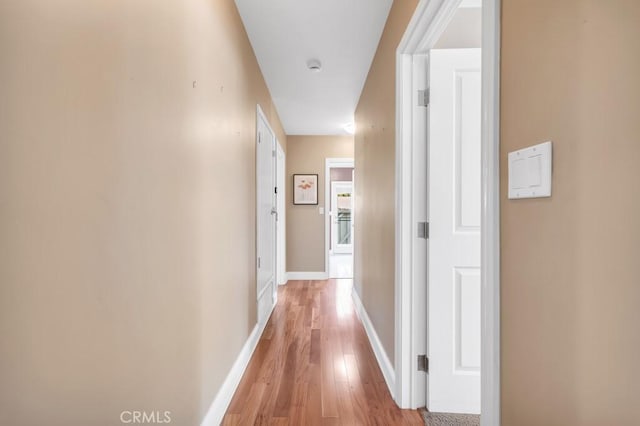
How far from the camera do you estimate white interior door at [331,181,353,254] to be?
27.4 feet

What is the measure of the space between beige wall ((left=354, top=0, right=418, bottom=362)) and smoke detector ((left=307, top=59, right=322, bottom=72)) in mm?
460

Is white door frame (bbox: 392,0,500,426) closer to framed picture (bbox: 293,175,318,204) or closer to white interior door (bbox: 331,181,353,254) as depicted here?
framed picture (bbox: 293,175,318,204)

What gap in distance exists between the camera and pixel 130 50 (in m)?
0.83

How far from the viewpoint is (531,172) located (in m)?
0.68

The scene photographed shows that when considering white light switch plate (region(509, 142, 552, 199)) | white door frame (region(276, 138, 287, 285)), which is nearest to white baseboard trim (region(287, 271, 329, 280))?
white door frame (region(276, 138, 287, 285))

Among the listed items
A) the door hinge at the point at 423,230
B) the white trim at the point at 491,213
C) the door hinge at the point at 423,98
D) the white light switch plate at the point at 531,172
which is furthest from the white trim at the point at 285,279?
the white light switch plate at the point at 531,172

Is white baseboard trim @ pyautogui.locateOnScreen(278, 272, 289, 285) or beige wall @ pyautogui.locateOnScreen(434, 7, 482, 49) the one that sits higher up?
beige wall @ pyautogui.locateOnScreen(434, 7, 482, 49)

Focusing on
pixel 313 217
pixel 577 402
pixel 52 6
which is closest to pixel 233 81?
pixel 52 6

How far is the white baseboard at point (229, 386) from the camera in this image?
1.43 meters

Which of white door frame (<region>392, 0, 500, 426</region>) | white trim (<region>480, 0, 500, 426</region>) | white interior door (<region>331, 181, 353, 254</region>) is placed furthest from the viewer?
white interior door (<region>331, 181, 353, 254</region>)

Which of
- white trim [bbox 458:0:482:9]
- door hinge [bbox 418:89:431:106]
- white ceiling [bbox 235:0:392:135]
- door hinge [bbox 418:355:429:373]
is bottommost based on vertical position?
door hinge [bbox 418:355:429:373]

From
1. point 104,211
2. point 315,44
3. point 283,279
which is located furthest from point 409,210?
point 283,279

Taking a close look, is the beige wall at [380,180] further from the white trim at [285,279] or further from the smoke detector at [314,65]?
the white trim at [285,279]

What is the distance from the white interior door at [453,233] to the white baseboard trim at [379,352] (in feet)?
0.83
